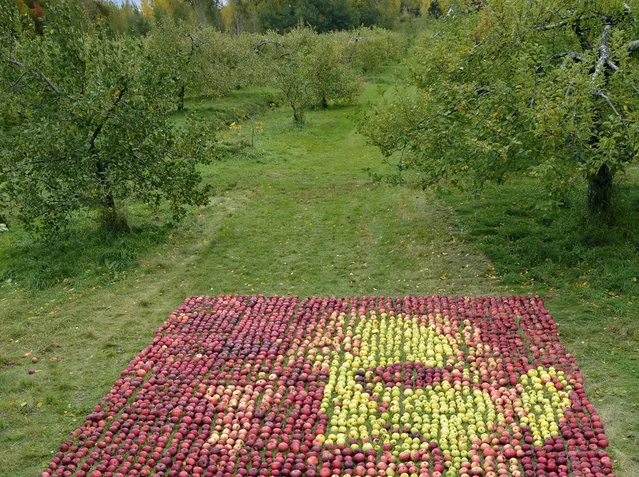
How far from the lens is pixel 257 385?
33.0ft

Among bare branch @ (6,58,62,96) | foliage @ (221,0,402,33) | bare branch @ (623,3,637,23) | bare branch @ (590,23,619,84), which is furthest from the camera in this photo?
foliage @ (221,0,402,33)

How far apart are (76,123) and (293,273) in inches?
289

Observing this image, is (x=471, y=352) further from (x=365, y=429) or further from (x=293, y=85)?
(x=293, y=85)

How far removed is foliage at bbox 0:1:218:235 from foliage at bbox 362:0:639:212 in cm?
637

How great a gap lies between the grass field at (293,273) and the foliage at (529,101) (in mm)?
2171

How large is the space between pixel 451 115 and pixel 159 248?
29.5 ft

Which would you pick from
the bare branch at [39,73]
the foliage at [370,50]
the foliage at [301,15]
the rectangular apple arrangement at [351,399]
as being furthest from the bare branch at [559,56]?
the foliage at [301,15]

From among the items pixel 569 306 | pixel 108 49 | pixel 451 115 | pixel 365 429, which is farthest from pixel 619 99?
pixel 108 49

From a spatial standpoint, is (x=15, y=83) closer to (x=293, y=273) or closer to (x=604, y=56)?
(x=293, y=273)

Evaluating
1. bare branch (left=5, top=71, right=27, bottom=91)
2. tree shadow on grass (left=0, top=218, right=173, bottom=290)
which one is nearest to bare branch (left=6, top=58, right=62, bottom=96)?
bare branch (left=5, top=71, right=27, bottom=91)

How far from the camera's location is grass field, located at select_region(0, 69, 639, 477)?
988cm

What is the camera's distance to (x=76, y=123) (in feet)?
51.9

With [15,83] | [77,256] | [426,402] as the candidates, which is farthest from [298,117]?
[426,402]

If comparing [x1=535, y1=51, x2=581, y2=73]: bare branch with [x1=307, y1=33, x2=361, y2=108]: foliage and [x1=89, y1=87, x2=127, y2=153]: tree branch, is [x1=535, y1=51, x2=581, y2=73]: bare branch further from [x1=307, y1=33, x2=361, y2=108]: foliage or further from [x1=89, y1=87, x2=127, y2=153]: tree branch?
[x1=307, y1=33, x2=361, y2=108]: foliage
